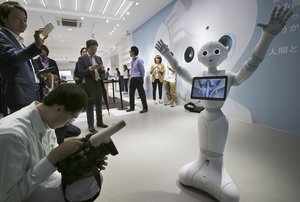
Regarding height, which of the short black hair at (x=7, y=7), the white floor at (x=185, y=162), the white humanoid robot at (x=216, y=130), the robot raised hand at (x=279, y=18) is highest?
the short black hair at (x=7, y=7)

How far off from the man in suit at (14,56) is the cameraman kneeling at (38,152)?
0.67 metres

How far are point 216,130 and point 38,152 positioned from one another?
1.09m

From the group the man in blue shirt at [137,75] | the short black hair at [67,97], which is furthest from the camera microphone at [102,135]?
the man in blue shirt at [137,75]

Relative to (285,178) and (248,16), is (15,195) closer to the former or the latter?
(285,178)

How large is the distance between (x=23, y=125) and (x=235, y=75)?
4.43 ft

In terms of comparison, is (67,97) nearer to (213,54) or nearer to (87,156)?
(87,156)

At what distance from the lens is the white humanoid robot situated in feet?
3.83

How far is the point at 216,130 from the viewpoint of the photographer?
4.29 feet

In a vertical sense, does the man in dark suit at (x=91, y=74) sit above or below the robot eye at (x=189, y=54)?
below

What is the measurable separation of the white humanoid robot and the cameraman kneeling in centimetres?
85

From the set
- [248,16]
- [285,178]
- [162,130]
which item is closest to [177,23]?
[248,16]

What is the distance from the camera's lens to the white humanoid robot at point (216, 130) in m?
1.17

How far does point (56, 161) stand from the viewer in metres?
0.67

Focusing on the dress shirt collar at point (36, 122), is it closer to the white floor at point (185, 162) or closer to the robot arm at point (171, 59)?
the white floor at point (185, 162)
